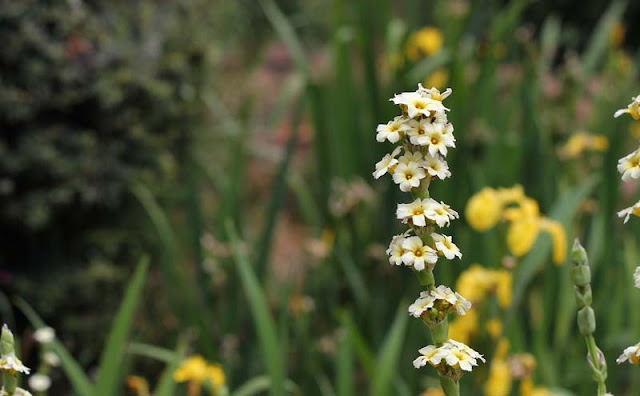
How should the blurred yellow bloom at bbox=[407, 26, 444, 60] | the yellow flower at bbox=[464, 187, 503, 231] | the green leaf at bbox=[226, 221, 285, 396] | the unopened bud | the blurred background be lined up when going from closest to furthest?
the unopened bud
the green leaf at bbox=[226, 221, 285, 396]
the yellow flower at bbox=[464, 187, 503, 231]
the blurred background
the blurred yellow bloom at bbox=[407, 26, 444, 60]

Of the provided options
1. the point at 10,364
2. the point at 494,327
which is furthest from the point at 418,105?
the point at 494,327

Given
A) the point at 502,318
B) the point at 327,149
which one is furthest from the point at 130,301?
the point at 327,149

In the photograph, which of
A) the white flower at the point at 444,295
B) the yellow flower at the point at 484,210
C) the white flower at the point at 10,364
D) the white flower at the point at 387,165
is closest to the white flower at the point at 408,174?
the white flower at the point at 387,165

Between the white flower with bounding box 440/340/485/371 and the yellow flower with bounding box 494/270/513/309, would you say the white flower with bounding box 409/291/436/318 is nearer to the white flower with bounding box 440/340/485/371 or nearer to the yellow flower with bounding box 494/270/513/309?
the white flower with bounding box 440/340/485/371

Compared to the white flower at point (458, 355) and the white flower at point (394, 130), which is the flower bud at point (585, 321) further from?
the white flower at point (394, 130)

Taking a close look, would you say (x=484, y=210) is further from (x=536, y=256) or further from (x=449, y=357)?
(x=449, y=357)

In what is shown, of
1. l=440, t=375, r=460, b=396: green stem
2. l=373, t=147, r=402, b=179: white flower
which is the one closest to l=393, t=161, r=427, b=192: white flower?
l=373, t=147, r=402, b=179: white flower
